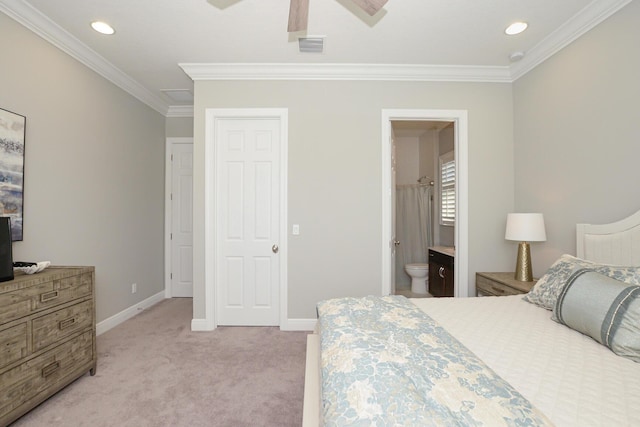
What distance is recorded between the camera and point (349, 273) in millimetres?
3127

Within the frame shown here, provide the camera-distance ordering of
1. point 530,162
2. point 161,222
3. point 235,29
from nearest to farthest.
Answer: point 235,29 → point 530,162 → point 161,222

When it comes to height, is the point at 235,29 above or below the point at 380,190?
above

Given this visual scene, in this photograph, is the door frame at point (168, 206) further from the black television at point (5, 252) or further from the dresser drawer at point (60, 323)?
the black television at point (5, 252)

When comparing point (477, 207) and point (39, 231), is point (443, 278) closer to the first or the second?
point (477, 207)

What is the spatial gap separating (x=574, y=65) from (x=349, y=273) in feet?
8.84

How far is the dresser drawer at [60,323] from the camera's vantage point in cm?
182

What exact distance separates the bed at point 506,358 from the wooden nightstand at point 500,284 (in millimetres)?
446

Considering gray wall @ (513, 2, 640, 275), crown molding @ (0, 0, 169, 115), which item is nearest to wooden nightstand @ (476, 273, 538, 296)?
gray wall @ (513, 2, 640, 275)

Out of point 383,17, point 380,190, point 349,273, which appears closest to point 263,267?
point 349,273

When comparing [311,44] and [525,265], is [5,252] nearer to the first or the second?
[311,44]

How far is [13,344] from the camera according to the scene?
167 cm

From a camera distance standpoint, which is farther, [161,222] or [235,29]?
[161,222]

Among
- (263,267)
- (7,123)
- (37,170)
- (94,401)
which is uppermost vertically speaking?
(7,123)

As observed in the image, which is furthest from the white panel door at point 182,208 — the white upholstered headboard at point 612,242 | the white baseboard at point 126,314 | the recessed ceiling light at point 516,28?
the white upholstered headboard at point 612,242
